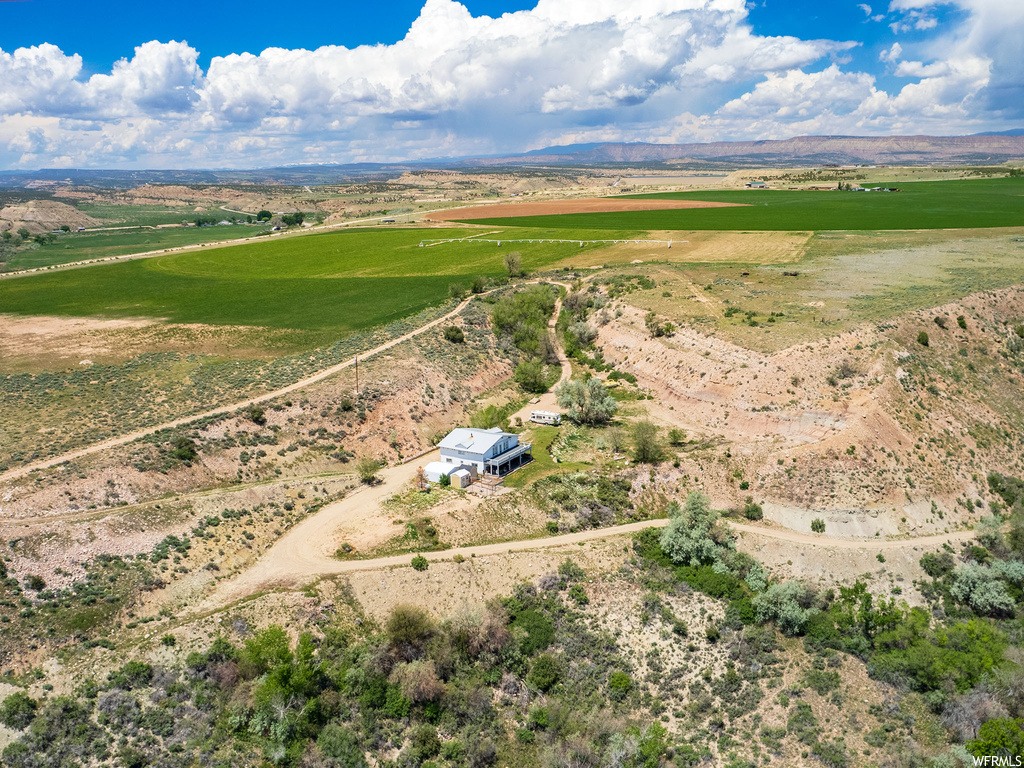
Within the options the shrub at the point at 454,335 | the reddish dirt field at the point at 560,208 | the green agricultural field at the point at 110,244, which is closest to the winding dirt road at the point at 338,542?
the shrub at the point at 454,335

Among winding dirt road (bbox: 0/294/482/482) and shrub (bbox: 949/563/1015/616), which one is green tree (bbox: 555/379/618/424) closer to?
winding dirt road (bbox: 0/294/482/482)

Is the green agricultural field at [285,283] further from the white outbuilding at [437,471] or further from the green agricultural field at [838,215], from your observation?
the white outbuilding at [437,471]

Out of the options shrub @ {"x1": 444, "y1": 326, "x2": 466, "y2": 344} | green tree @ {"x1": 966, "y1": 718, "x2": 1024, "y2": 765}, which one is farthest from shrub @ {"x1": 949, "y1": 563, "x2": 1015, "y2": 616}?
shrub @ {"x1": 444, "y1": 326, "x2": 466, "y2": 344}

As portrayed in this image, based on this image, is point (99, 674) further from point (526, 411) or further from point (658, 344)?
point (658, 344)

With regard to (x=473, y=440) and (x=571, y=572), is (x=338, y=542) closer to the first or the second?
(x=473, y=440)

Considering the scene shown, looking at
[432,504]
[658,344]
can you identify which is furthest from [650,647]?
[658,344]

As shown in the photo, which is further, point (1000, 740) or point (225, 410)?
point (225, 410)

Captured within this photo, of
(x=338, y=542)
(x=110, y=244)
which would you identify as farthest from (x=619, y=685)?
(x=110, y=244)
